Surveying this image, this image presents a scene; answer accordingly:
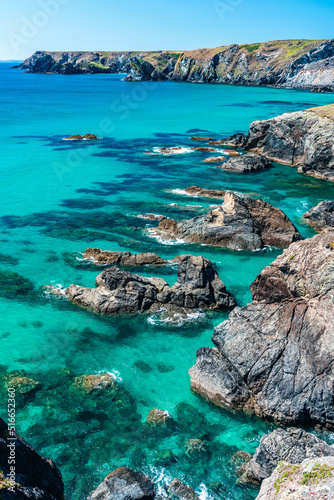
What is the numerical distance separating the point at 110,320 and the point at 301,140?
6019 cm

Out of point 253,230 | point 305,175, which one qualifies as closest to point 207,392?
point 253,230

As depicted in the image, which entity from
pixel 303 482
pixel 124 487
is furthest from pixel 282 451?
pixel 124 487

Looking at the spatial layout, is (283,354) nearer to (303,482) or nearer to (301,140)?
(303,482)

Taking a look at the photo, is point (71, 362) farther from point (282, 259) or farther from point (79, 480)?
point (282, 259)

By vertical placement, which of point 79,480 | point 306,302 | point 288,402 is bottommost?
point 79,480

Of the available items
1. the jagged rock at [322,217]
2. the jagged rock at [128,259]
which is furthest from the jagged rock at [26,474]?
the jagged rock at [322,217]

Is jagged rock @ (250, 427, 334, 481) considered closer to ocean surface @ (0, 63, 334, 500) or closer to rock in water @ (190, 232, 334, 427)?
ocean surface @ (0, 63, 334, 500)

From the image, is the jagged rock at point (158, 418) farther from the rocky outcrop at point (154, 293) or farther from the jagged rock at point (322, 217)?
the jagged rock at point (322, 217)

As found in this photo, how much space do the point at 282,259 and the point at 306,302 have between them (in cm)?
418

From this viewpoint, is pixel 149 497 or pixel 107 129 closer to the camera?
pixel 149 497

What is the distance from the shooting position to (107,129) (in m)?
118

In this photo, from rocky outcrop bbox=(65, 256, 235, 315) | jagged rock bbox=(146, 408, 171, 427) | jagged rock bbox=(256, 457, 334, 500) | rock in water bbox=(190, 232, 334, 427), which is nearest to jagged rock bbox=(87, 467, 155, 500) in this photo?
jagged rock bbox=(146, 408, 171, 427)

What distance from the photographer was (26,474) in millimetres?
13852

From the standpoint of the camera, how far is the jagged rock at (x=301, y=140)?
231 feet
